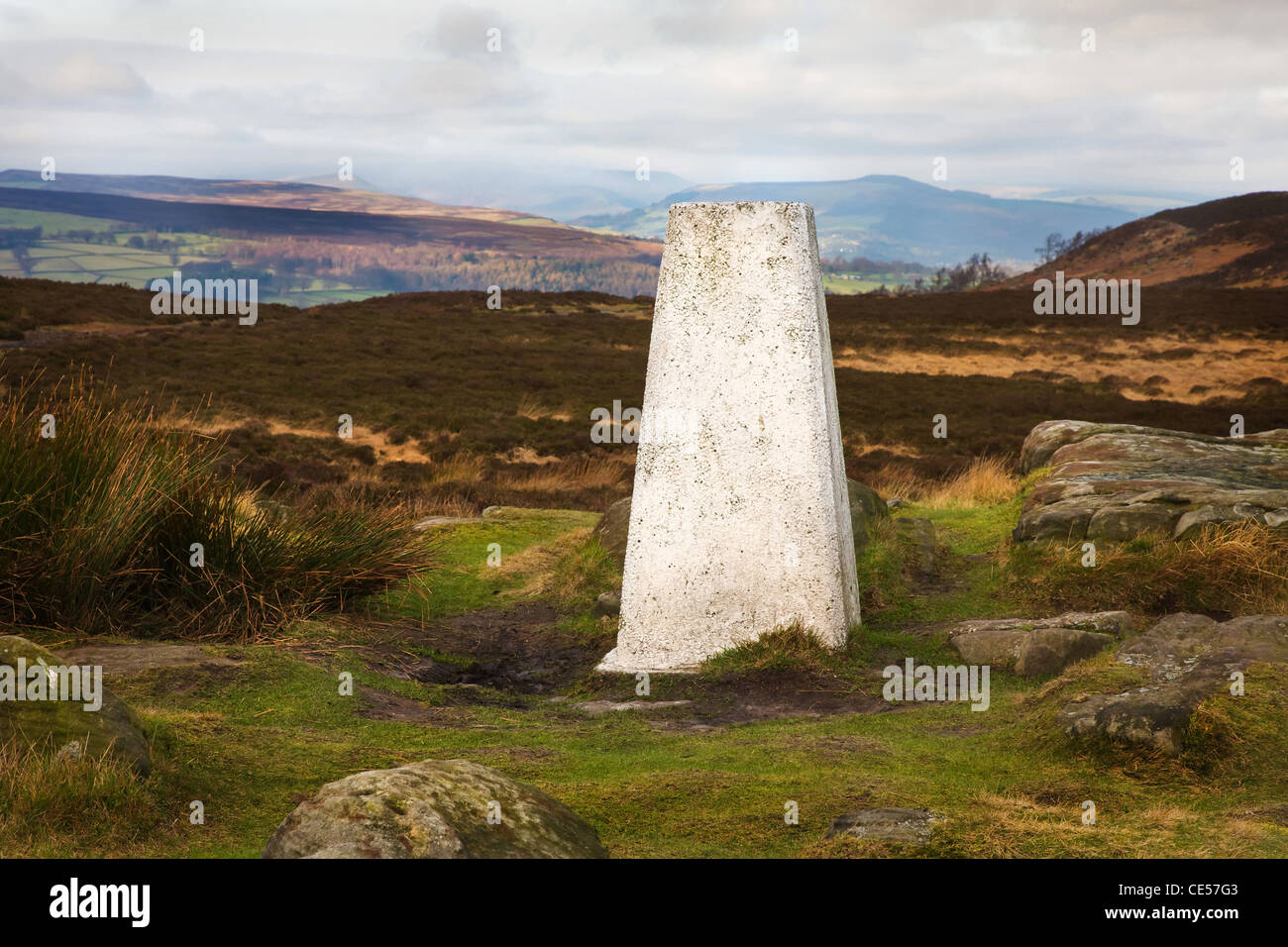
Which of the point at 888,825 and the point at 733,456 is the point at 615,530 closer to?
the point at 733,456

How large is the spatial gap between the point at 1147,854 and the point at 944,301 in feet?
196

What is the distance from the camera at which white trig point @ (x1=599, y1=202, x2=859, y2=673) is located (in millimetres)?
7508

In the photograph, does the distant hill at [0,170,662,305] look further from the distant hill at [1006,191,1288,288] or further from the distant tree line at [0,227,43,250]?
the distant hill at [1006,191,1288,288]

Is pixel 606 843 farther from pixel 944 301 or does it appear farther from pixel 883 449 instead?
pixel 944 301

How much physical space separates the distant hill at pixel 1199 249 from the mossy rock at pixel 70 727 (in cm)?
7337

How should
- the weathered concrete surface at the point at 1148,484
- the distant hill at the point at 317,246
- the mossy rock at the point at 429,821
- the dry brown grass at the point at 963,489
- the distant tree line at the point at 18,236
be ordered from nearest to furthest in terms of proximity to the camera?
the mossy rock at the point at 429,821 < the weathered concrete surface at the point at 1148,484 < the dry brown grass at the point at 963,489 < the distant hill at the point at 317,246 < the distant tree line at the point at 18,236

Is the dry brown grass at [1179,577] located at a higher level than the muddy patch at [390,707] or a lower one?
higher

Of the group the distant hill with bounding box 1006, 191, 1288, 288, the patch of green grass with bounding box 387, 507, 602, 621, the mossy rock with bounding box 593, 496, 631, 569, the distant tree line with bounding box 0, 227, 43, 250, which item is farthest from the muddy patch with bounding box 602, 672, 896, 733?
the distant tree line with bounding box 0, 227, 43, 250

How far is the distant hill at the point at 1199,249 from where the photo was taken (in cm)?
7250

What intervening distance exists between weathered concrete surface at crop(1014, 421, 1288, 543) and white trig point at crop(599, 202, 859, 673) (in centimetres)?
245

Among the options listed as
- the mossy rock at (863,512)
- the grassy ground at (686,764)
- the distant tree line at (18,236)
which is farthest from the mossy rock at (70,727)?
the distant tree line at (18,236)

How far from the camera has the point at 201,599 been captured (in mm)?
7582

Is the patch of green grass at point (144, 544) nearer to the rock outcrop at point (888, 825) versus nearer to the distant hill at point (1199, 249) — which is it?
the rock outcrop at point (888, 825)

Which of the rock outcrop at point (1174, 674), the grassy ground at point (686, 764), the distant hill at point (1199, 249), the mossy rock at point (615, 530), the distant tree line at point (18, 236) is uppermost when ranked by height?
the distant tree line at point (18, 236)
